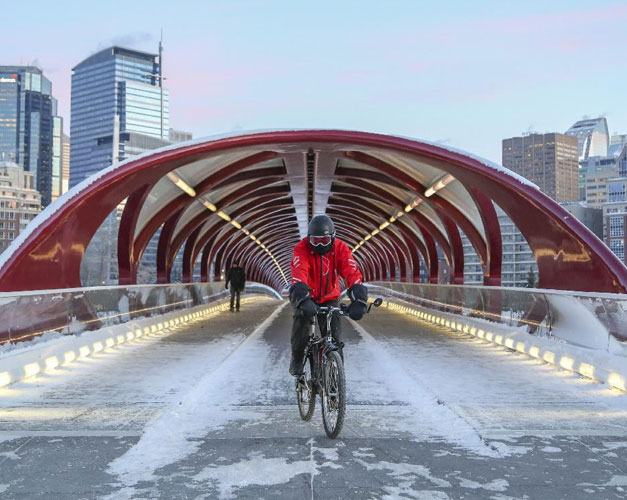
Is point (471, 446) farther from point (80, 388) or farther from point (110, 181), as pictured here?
point (110, 181)

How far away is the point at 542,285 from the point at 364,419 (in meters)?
12.9

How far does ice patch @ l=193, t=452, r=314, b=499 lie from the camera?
4.73 meters

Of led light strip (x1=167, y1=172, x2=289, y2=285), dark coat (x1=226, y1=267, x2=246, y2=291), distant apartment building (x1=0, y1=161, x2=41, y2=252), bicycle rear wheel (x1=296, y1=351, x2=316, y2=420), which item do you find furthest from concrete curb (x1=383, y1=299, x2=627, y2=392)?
distant apartment building (x1=0, y1=161, x2=41, y2=252)

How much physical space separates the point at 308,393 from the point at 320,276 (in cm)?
103

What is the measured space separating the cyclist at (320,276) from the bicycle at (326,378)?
0.08 m

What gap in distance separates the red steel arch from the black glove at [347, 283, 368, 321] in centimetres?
986

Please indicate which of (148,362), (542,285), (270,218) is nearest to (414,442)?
(148,362)

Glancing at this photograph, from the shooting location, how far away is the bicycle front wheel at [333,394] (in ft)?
19.3

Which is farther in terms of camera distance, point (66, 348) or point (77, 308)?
point (77, 308)

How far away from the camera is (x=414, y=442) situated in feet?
19.3

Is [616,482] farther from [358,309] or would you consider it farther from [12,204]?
[12,204]

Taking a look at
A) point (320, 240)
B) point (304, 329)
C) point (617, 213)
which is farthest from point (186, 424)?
point (617, 213)

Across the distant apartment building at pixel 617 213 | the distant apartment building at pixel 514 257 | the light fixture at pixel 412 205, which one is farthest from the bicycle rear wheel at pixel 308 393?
the distant apartment building at pixel 617 213

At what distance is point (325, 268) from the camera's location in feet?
21.6
